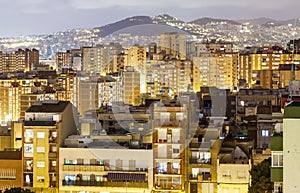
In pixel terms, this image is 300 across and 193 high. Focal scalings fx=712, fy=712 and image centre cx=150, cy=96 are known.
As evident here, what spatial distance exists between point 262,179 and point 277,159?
2640 mm

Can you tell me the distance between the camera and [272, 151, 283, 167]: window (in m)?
4.63

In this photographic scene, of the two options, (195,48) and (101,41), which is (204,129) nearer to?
(195,48)

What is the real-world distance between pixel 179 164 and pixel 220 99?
9550 mm

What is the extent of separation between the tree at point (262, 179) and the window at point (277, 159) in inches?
97.4

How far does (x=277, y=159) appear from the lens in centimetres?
464

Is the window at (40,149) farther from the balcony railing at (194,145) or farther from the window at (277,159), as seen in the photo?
the window at (277,159)

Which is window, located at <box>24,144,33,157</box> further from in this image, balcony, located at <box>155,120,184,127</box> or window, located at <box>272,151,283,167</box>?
window, located at <box>272,151,283,167</box>

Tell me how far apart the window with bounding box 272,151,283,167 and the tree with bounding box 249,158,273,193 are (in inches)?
97.4

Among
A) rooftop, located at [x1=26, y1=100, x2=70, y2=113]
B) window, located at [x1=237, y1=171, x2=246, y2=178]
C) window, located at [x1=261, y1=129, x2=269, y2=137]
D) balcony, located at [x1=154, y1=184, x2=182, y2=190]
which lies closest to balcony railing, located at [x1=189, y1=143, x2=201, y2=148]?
balcony, located at [x1=154, y1=184, x2=182, y2=190]

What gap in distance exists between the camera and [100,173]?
9.00m

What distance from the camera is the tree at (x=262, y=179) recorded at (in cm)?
712

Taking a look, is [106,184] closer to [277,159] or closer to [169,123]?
[169,123]

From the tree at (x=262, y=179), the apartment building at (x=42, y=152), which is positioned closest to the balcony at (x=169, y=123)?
the apartment building at (x=42, y=152)

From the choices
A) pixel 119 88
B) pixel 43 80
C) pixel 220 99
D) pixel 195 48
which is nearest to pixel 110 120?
pixel 220 99
